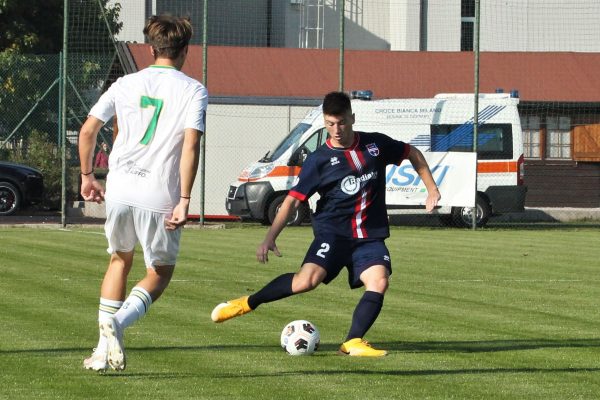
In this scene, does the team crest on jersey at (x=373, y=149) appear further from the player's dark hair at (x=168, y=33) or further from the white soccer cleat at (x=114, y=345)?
the white soccer cleat at (x=114, y=345)

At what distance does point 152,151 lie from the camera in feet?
25.8

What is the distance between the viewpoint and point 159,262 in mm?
8016

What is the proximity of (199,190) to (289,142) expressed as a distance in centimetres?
219

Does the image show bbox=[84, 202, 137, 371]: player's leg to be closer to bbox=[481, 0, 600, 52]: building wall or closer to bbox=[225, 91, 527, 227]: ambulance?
bbox=[225, 91, 527, 227]: ambulance

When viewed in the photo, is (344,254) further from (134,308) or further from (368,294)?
(134,308)

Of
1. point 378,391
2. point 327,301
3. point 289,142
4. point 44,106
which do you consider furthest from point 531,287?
point 44,106

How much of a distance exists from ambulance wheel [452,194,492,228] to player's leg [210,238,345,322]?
18.7 metres

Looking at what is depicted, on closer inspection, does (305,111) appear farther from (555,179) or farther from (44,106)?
(555,179)

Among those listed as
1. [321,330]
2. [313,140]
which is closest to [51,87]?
[313,140]

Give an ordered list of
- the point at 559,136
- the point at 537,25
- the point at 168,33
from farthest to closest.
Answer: the point at 559,136, the point at 537,25, the point at 168,33

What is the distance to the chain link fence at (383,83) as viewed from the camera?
28.0 meters

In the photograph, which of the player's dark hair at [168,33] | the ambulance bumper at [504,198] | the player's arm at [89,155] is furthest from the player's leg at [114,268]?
the ambulance bumper at [504,198]

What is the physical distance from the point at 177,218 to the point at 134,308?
2.00 ft

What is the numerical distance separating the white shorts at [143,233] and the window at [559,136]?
30.7m
